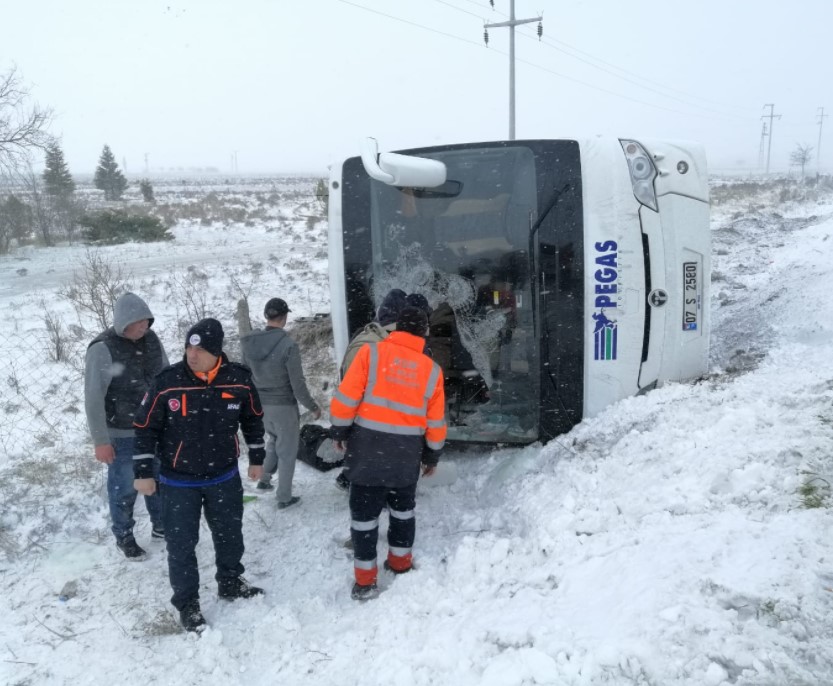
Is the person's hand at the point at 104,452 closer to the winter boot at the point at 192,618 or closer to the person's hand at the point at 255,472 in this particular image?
the person's hand at the point at 255,472

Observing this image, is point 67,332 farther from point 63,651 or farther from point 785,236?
point 785,236

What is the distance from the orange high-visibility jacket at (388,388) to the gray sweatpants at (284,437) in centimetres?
125

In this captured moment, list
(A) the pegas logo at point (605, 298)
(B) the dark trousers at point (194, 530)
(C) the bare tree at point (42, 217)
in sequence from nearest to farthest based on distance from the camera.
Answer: (B) the dark trousers at point (194, 530) < (A) the pegas logo at point (605, 298) < (C) the bare tree at point (42, 217)

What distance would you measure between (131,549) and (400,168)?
3060 mm

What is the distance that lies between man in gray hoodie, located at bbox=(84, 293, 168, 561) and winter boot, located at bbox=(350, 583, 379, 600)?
1.43 meters

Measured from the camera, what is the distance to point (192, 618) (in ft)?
11.1

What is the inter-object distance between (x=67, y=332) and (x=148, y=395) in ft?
26.2

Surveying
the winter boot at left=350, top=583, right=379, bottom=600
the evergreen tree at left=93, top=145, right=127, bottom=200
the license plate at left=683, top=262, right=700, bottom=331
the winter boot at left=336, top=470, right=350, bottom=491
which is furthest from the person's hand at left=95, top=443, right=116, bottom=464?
the evergreen tree at left=93, top=145, right=127, bottom=200

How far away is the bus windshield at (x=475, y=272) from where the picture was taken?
4.50m

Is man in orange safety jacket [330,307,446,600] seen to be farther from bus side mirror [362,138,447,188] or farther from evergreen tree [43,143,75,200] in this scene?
evergreen tree [43,143,75,200]

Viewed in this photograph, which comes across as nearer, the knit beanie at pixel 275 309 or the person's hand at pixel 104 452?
the person's hand at pixel 104 452

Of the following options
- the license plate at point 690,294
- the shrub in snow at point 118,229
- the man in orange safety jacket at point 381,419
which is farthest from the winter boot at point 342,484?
the shrub in snow at point 118,229

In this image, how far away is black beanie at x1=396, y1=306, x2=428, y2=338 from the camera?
3.56 meters

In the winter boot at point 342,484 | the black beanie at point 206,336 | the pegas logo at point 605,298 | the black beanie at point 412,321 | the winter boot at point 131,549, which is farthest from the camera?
the winter boot at point 342,484
